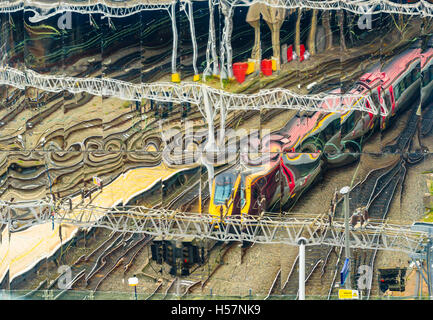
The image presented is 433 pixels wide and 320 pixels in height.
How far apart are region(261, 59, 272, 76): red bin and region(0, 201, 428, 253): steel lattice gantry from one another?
111 inches

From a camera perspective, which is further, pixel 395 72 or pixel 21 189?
pixel 21 189

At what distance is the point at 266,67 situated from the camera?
20.2 m

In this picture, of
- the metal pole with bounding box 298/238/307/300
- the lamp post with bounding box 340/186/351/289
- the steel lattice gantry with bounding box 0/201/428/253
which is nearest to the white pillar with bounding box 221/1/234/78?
the steel lattice gantry with bounding box 0/201/428/253

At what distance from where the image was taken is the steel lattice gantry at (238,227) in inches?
785

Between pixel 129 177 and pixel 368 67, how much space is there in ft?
17.1

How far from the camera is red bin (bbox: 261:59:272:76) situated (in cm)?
2020

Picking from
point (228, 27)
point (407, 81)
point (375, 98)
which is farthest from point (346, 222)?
point (228, 27)

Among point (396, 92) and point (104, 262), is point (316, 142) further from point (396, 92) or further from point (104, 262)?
point (104, 262)

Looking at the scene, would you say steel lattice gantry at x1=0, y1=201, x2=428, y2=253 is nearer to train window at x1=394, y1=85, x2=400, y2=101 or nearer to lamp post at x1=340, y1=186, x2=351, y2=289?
lamp post at x1=340, y1=186, x2=351, y2=289

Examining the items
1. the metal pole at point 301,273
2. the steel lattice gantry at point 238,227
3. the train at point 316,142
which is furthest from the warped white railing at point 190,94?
the metal pole at point 301,273

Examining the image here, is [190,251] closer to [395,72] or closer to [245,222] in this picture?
[245,222]

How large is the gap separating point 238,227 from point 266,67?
3184 millimetres
